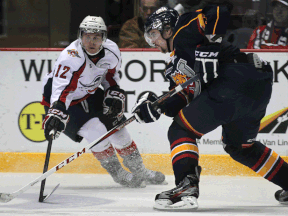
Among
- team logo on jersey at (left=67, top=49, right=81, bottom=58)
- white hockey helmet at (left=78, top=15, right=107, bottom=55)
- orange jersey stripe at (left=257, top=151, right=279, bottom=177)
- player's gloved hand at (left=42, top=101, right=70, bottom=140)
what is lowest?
orange jersey stripe at (left=257, top=151, right=279, bottom=177)

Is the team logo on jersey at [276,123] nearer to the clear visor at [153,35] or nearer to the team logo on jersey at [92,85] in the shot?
the team logo on jersey at [92,85]

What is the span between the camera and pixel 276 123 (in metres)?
3.70

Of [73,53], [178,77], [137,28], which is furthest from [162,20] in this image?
[137,28]

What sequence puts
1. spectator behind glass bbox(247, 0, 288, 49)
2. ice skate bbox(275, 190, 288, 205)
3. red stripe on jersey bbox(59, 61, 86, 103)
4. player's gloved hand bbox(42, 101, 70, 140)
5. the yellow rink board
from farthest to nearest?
1. spectator behind glass bbox(247, 0, 288, 49)
2. the yellow rink board
3. red stripe on jersey bbox(59, 61, 86, 103)
4. player's gloved hand bbox(42, 101, 70, 140)
5. ice skate bbox(275, 190, 288, 205)

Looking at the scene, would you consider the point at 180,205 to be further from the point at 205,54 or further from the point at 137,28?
the point at 137,28

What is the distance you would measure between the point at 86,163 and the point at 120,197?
3.53ft

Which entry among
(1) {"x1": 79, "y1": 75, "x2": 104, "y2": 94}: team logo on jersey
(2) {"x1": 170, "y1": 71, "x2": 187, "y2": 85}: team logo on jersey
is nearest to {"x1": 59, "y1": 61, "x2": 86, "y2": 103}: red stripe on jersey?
(1) {"x1": 79, "y1": 75, "x2": 104, "y2": 94}: team logo on jersey

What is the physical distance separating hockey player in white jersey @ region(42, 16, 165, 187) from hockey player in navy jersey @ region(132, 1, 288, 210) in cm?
63

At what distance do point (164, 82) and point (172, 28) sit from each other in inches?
49.9

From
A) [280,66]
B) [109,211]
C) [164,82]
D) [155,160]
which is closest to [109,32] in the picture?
[164,82]

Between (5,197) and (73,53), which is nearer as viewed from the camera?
(5,197)

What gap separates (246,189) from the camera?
3.02 metres

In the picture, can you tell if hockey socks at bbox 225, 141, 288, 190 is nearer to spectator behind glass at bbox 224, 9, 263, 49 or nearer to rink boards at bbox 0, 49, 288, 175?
rink boards at bbox 0, 49, 288, 175

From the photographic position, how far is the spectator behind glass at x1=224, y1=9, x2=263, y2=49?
3.83 metres
